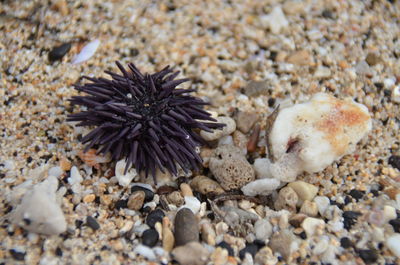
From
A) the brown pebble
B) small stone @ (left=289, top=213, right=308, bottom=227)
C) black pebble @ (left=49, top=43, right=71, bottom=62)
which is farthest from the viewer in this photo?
black pebble @ (left=49, top=43, right=71, bottom=62)

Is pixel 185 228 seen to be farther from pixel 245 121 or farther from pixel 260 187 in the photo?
pixel 245 121

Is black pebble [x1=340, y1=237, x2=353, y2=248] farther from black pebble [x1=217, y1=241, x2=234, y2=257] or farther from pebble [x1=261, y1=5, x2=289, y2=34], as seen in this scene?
pebble [x1=261, y1=5, x2=289, y2=34]

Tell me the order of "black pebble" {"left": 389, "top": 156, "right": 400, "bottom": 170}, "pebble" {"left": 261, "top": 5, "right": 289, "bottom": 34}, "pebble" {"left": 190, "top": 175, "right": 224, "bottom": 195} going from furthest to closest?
"pebble" {"left": 261, "top": 5, "right": 289, "bottom": 34}
"black pebble" {"left": 389, "top": 156, "right": 400, "bottom": 170}
"pebble" {"left": 190, "top": 175, "right": 224, "bottom": 195}

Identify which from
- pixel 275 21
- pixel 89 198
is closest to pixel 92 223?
pixel 89 198

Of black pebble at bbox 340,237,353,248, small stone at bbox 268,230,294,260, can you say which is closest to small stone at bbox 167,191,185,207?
small stone at bbox 268,230,294,260

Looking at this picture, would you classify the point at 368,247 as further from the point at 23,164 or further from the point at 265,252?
the point at 23,164

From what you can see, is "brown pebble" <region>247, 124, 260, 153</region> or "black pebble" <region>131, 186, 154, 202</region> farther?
"brown pebble" <region>247, 124, 260, 153</region>

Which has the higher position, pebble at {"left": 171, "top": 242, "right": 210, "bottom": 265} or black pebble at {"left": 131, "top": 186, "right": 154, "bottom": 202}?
black pebble at {"left": 131, "top": 186, "right": 154, "bottom": 202}
